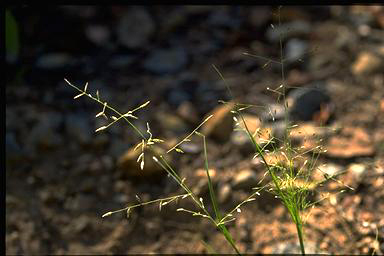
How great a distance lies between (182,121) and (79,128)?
0.45m

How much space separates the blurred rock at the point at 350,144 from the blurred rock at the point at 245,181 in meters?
0.31

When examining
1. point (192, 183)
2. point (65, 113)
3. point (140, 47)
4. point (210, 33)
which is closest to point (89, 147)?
point (65, 113)

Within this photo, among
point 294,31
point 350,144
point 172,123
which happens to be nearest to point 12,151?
point 172,123

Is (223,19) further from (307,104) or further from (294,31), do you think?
(307,104)

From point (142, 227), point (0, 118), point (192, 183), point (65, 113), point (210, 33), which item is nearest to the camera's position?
point (0, 118)

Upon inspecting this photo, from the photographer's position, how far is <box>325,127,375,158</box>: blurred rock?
8.02ft

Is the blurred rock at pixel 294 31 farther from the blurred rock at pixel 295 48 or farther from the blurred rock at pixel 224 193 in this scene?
the blurred rock at pixel 224 193

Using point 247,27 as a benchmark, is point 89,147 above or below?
below

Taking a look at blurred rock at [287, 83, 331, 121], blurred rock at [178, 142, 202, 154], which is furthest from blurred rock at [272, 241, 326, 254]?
blurred rock at [287, 83, 331, 121]

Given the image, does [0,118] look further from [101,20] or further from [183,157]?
[101,20]

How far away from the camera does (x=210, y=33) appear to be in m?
3.35

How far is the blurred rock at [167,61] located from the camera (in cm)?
312

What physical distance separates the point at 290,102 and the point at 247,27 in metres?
0.67

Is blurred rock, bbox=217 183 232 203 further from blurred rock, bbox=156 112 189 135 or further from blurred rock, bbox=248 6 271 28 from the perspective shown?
blurred rock, bbox=248 6 271 28
